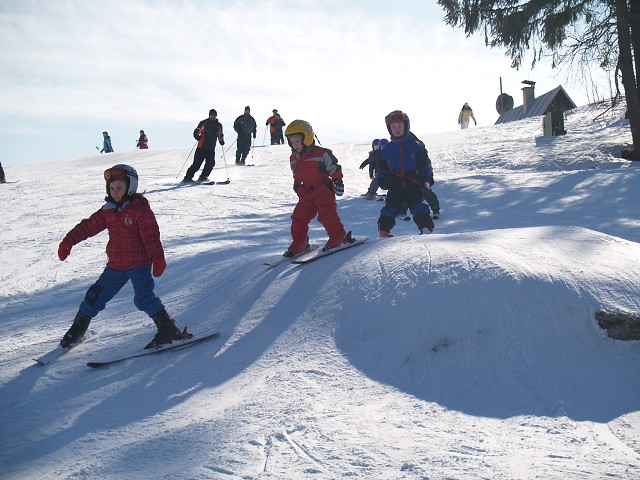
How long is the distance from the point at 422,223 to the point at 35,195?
10620mm

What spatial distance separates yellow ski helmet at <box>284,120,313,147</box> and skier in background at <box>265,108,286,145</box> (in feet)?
67.4

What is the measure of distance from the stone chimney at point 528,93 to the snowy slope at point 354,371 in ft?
96.6

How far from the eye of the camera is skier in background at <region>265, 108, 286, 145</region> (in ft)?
88.3

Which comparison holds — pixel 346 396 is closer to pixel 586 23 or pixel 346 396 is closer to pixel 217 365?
pixel 217 365

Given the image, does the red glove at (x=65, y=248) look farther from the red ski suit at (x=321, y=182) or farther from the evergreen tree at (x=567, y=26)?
the evergreen tree at (x=567, y=26)

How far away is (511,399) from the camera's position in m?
3.58

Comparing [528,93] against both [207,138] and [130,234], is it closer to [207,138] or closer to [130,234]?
[207,138]

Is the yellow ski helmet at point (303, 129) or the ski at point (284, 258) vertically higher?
the yellow ski helmet at point (303, 129)

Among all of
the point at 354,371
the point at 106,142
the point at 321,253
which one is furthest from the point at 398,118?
the point at 106,142

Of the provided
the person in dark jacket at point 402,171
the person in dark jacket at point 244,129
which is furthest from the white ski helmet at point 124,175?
the person in dark jacket at point 244,129

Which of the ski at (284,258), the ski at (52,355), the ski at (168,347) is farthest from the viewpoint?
the ski at (284,258)

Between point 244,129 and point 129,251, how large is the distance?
15291mm

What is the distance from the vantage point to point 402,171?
286 inches

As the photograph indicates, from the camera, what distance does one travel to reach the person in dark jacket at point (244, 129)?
19734mm
